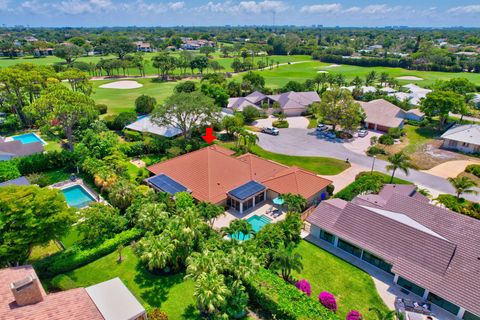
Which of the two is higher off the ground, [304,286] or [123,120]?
[123,120]

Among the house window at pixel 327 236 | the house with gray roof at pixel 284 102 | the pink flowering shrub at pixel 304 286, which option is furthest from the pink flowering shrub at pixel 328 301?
the house with gray roof at pixel 284 102

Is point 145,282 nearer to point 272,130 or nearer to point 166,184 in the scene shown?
point 166,184

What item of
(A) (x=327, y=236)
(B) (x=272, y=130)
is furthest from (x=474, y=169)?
(B) (x=272, y=130)

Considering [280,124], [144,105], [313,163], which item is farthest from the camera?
[144,105]

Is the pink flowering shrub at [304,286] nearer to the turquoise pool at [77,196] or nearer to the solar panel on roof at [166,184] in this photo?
the solar panel on roof at [166,184]

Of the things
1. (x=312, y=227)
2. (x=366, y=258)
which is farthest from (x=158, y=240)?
(x=366, y=258)

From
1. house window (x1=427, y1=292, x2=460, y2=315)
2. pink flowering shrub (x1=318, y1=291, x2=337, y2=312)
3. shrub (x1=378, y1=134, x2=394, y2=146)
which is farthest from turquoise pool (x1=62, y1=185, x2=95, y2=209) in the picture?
shrub (x1=378, y1=134, x2=394, y2=146)

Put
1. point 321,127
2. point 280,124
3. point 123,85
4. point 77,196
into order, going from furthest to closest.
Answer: point 123,85 < point 280,124 < point 321,127 < point 77,196
